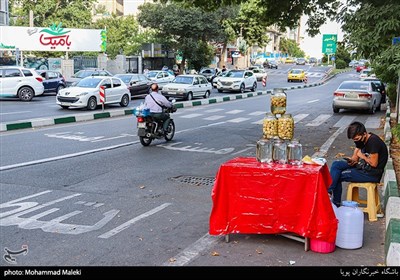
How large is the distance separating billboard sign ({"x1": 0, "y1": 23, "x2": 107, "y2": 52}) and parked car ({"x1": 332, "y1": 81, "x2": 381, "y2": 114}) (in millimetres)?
25417

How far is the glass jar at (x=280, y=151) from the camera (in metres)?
5.67

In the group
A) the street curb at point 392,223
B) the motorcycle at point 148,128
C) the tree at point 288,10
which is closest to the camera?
the street curb at point 392,223

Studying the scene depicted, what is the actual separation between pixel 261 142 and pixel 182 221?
167 centimetres

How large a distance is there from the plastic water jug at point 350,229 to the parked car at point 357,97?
677 inches

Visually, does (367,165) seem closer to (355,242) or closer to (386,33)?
(355,242)

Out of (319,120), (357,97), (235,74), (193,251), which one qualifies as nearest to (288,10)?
(319,120)

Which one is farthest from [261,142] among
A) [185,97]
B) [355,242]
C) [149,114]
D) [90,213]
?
[185,97]

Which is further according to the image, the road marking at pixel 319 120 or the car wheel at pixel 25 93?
the car wheel at pixel 25 93

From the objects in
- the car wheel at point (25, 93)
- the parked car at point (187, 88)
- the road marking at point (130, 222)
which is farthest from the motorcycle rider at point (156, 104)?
the parked car at point (187, 88)

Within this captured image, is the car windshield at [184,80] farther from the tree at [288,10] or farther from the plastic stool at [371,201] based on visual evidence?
the plastic stool at [371,201]

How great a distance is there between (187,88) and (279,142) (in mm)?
23140

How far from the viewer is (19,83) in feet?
83.5

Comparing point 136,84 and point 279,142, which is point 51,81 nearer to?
point 136,84

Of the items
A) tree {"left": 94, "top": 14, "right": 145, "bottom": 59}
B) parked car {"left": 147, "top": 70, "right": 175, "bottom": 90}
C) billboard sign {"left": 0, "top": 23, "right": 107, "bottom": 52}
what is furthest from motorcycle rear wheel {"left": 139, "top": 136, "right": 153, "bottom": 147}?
tree {"left": 94, "top": 14, "right": 145, "bottom": 59}
